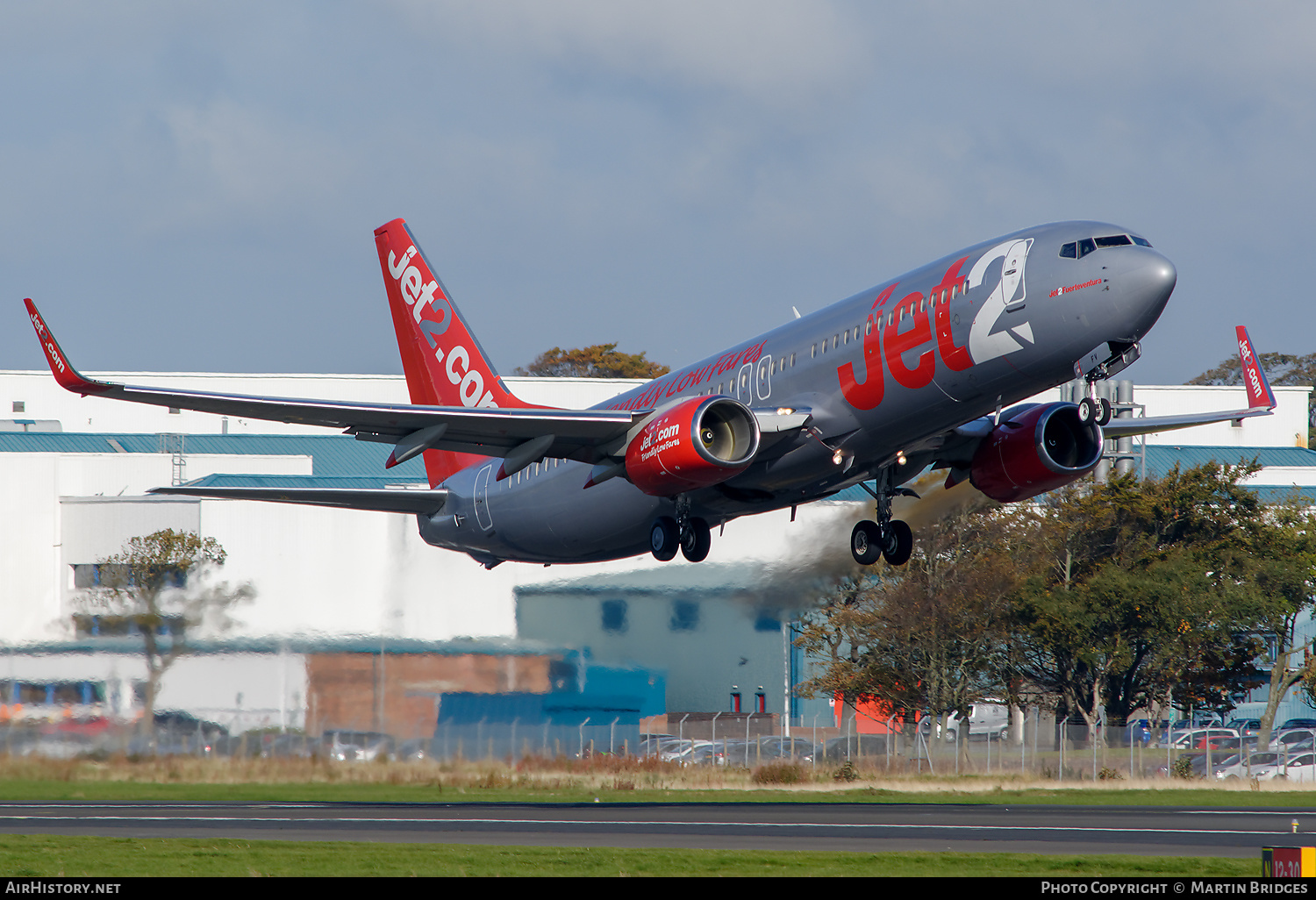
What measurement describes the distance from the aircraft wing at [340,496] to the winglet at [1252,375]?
19747 mm

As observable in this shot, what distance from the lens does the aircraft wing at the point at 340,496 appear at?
3450cm

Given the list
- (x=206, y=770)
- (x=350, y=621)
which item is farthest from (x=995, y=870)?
(x=206, y=770)

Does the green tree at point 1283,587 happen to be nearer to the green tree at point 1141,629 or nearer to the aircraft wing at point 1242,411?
the green tree at point 1141,629

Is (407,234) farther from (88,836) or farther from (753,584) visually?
(88,836)

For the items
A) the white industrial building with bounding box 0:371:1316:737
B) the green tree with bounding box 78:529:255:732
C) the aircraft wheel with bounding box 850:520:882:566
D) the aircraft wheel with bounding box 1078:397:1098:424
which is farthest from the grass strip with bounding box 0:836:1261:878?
the white industrial building with bounding box 0:371:1316:737

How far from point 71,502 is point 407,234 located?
87.3ft

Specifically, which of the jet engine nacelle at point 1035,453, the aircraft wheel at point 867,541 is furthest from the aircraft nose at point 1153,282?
the aircraft wheel at point 867,541

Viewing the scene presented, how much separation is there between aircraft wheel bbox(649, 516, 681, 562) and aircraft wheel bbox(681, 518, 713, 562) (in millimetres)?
181

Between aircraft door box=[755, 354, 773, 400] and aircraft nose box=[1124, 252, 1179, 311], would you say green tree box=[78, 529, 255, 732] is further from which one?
aircraft nose box=[1124, 252, 1179, 311]

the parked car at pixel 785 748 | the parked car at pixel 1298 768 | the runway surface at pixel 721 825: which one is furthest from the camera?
the parked car at pixel 785 748

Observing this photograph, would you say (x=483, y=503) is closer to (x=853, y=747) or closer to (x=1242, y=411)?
(x=1242, y=411)

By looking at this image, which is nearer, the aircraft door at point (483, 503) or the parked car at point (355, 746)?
the aircraft door at point (483, 503)

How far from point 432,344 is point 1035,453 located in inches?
702

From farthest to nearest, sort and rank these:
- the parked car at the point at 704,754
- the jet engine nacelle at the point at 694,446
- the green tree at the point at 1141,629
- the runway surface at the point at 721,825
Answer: the green tree at the point at 1141,629 → the parked car at the point at 704,754 → the jet engine nacelle at the point at 694,446 → the runway surface at the point at 721,825
